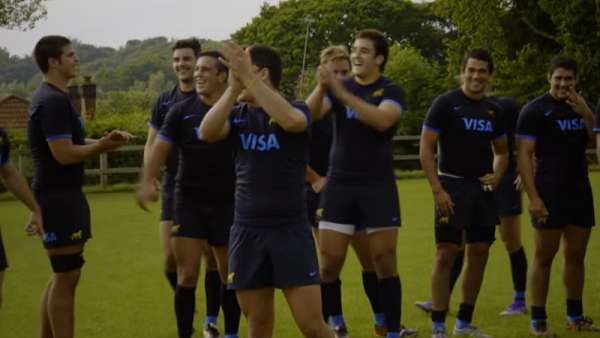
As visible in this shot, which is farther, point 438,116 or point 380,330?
point 380,330

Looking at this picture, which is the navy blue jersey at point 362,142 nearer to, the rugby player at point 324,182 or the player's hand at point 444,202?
the rugby player at point 324,182

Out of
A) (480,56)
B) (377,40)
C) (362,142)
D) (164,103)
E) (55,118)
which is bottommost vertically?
(362,142)

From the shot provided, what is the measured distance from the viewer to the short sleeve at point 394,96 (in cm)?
754

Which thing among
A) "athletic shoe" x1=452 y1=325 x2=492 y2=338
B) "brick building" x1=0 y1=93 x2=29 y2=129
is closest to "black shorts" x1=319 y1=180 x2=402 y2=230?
"athletic shoe" x1=452 y1=325 x2=492 y2=338

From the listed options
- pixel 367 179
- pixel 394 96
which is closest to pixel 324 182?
pixel 367 179

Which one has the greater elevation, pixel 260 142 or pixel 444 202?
pixel 260 142

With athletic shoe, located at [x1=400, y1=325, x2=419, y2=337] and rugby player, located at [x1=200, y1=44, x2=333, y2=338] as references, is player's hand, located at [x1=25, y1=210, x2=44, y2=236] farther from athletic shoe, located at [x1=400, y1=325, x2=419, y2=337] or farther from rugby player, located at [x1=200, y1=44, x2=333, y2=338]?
athletic shoe, located at [x1=400, y1=325, x2=419, y2=337]

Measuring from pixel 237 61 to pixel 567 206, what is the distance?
425 cm

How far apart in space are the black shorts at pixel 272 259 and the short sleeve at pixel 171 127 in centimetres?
173

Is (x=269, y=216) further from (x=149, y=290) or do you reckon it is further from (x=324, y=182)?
(x=149, y=290)

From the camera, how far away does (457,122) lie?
8.37 meters

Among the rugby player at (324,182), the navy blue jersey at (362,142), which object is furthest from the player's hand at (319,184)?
the navy blue jersey at (362,142)

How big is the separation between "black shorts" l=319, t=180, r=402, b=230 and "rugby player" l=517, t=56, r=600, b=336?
4.89ft

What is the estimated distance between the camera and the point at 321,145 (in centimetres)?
917
